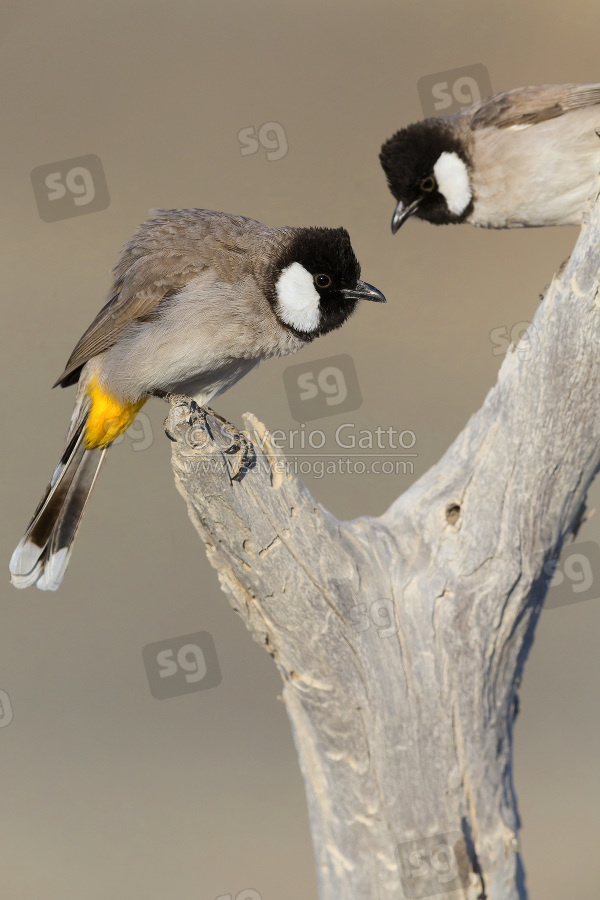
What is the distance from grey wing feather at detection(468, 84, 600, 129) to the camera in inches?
125

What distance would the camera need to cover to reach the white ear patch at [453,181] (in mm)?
3305

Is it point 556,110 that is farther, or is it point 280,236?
point 556,110

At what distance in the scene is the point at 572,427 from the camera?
1849 mm

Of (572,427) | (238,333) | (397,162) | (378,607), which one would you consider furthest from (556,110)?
(378,607)

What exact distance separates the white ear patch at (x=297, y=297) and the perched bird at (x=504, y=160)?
1.03 meters

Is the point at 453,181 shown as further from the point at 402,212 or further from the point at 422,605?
the point at 422,605

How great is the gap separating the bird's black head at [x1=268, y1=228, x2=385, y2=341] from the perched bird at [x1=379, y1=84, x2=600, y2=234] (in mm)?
956

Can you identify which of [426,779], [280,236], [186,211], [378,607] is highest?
[186,211]

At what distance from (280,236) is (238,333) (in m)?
0.33

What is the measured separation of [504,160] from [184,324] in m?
1.50

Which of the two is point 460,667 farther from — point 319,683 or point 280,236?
point 280,236

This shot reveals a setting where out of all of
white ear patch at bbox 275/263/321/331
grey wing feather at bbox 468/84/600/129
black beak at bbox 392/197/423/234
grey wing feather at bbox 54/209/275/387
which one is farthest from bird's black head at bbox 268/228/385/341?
grey wing feather at bbox 468/84/600/129

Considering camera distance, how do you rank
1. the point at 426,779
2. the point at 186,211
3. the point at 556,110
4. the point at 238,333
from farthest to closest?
the point at 556,110, the point at 186,211, the point at 238,333, the point at 426,779

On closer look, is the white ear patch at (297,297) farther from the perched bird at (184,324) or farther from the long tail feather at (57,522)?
the long tail feather at (57,522)
